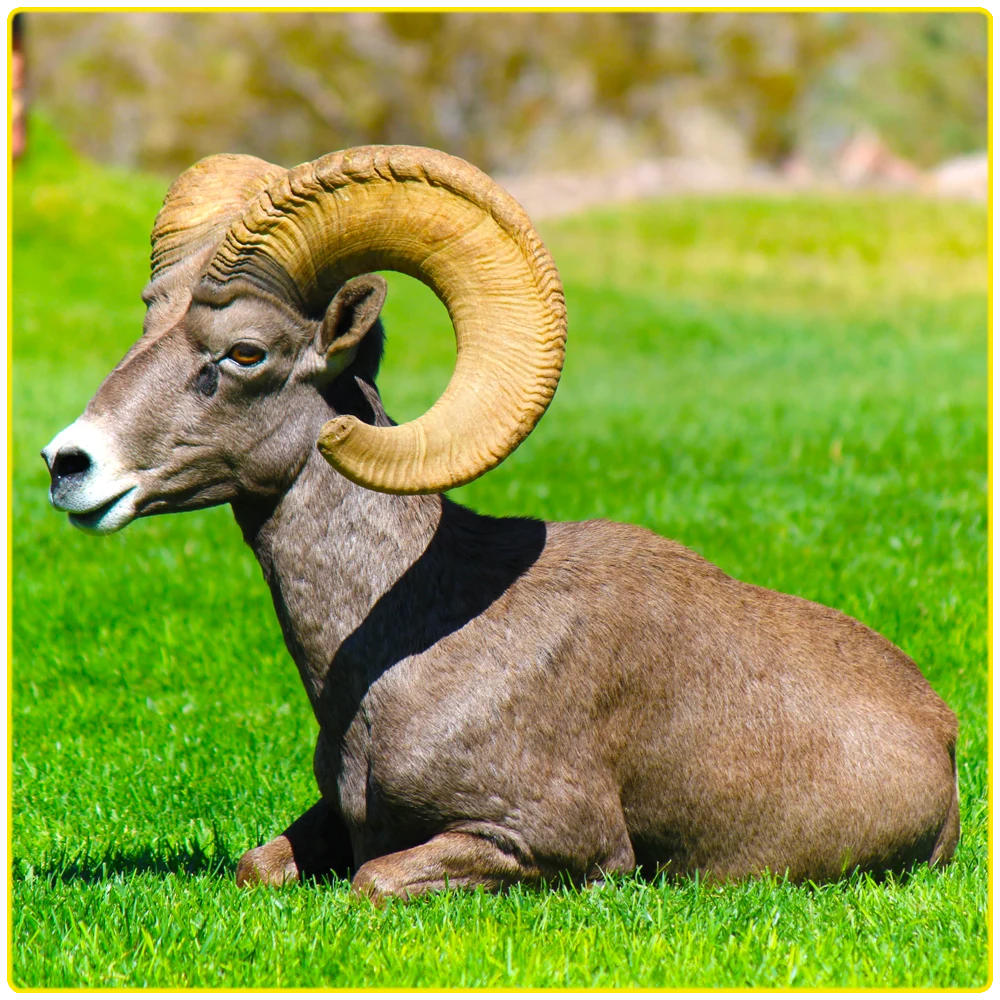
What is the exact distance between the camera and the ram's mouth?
197 inches

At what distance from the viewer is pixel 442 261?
5.05m

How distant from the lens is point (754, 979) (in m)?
4.54

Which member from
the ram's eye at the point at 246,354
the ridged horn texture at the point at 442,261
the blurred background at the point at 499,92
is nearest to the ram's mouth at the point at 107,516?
the ram's eye at the point at 246,354

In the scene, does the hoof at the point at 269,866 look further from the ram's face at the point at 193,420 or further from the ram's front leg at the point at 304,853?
the ram's face at the point at 193,420

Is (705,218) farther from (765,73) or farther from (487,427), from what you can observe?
(487,427)

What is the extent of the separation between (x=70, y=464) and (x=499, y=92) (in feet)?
164

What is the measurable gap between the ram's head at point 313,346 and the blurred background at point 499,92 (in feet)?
147

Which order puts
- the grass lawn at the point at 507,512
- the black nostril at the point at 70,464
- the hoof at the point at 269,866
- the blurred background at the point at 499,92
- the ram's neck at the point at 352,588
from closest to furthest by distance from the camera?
the grass lawn at the point at 507,512 → the black nostril at the point at 70,464 → the ram's neck at the point at 352,588 → the hoof at the point at 269,866 → the blurred background at the point at 499,92

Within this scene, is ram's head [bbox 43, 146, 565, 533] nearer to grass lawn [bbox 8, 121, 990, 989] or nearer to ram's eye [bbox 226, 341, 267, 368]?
ram's eye [bbox 226, 341, 267, 368]

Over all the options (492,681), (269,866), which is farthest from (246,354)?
(269,866)

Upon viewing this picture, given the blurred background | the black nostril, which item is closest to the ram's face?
the black nostril

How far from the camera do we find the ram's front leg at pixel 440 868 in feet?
16.5

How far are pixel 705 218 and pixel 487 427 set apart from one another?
29433mm

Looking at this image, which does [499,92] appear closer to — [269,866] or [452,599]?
[452,599]
